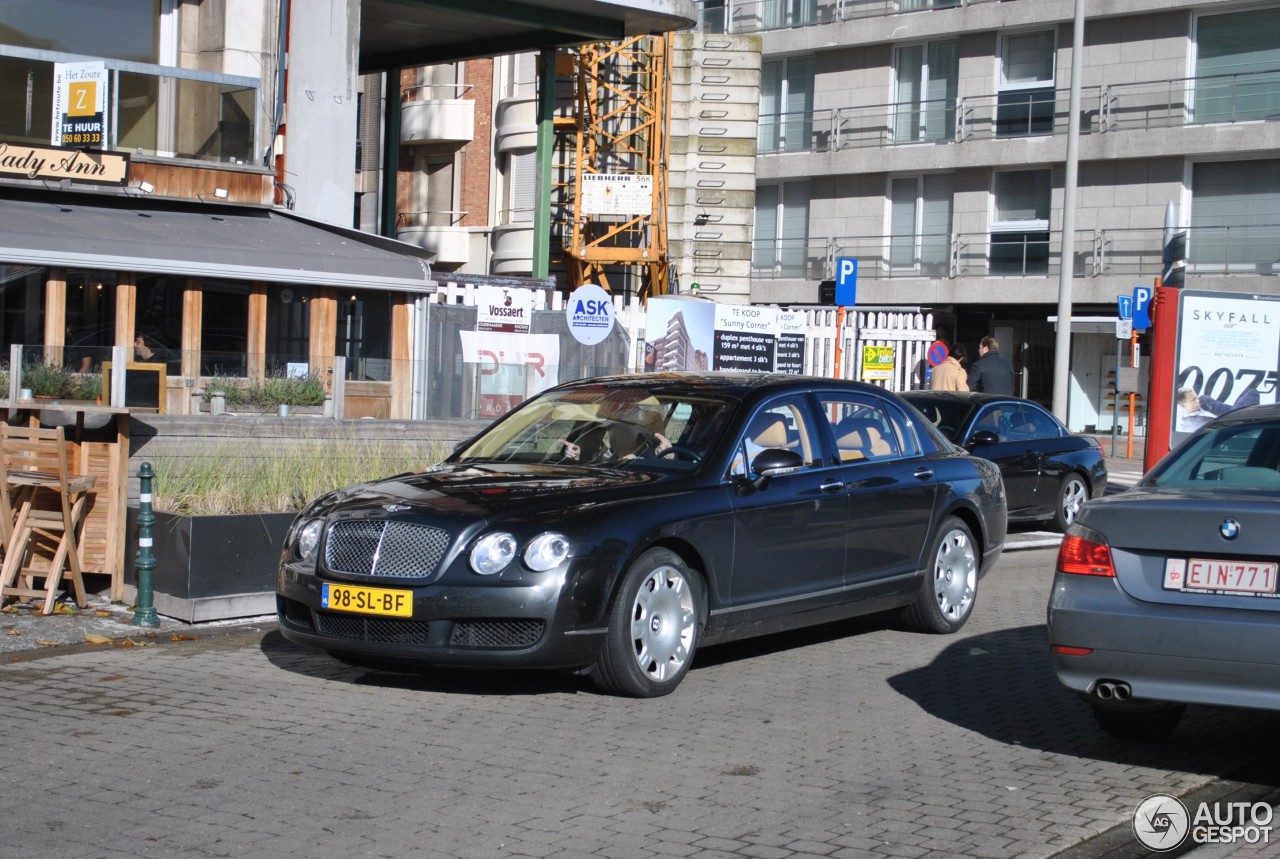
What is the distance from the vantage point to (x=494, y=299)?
1884 centimetres

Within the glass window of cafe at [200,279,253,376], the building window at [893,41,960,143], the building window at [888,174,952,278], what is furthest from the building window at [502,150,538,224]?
the glass window of cafe at [200,279,253,376]

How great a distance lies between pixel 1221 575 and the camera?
20.2 feet

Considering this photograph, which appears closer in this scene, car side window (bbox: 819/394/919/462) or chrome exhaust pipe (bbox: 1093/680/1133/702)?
chrome exhaust pipe (bbox: 1093/680/1133/702)

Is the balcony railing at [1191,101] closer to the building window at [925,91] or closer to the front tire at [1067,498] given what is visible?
the building window at [925,91]

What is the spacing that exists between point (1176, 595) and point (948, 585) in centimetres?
376

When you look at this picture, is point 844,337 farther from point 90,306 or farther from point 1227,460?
point 1227,460

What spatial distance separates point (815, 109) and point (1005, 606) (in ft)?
112

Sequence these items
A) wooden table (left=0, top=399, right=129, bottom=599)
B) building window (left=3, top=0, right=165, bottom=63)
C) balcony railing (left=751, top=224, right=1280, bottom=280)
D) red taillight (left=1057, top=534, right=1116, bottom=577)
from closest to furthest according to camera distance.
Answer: red taillight (left=1057, top=534, right=1116, bottom=577) < wooden table (left=0, top=399, right=129, bottom=599) < building window (left=3, top=0, right=165, bottom=63) < balcony railing (left=751, top=224, right=1280, bottom=280)

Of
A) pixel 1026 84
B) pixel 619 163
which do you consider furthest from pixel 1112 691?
pixel 619 163

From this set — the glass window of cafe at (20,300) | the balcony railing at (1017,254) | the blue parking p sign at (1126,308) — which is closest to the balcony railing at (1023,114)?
the balcony railing at (1017,254)

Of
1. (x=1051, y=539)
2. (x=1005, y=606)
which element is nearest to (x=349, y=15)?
(x=1051, y=539)

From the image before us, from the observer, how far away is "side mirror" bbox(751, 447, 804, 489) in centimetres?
834

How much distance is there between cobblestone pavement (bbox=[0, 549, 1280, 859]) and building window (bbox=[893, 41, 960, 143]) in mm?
34137

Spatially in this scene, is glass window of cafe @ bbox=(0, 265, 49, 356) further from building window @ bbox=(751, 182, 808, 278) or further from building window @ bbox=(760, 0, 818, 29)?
building window @ bbox=(760, 0, 818, 29)
